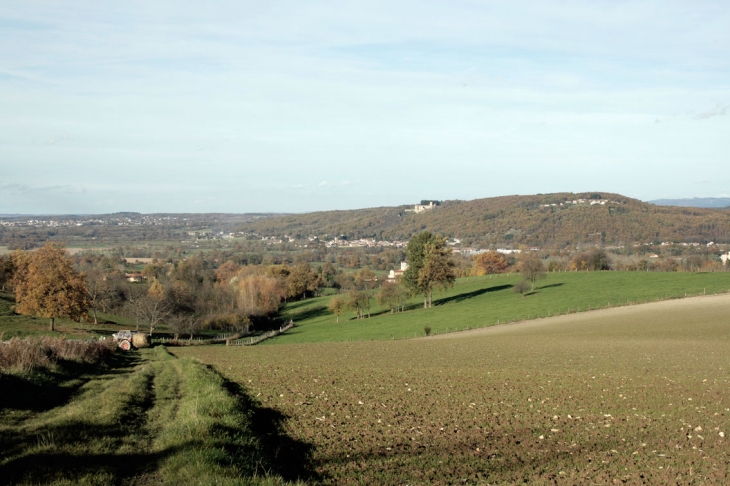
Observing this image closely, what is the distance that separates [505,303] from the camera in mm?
76250

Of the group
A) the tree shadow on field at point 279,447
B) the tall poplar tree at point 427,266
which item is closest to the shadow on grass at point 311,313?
the tall poplar tree at point 427,266

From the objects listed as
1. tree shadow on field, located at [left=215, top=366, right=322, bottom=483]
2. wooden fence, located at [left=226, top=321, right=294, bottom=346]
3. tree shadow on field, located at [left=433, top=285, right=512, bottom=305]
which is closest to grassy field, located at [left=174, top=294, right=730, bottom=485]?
tree shadow on field, located at [left=215, top=366, right=322, bottom=483]

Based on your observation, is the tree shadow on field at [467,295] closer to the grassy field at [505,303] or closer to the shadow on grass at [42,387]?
the grassy field at [505,303]

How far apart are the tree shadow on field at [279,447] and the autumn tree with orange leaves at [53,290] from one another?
4614 centimetres

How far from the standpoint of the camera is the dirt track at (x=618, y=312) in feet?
185

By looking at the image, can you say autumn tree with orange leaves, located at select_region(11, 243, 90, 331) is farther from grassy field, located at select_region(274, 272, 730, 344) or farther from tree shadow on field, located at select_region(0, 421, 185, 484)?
tree shadow on field, located at select_region(0, 421, 185, 484)

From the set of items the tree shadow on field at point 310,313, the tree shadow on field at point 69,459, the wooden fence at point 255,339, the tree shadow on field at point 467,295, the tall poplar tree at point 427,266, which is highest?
the tree shadow on field at point 69,459

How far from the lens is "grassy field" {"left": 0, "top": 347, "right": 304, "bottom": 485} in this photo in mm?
7188

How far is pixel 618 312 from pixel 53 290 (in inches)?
2276

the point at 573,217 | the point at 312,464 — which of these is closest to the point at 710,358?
the point at 312,464

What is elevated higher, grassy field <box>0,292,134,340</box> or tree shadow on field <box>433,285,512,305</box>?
grassy field <box>0,292,134,340</box>

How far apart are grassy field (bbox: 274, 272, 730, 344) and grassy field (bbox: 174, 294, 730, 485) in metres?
37.2

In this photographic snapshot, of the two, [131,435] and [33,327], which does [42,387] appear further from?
[33,327]

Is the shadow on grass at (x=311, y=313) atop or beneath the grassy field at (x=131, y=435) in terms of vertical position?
beneath
